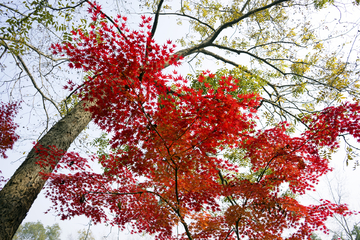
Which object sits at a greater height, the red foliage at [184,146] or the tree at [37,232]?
the tree at [37,232]

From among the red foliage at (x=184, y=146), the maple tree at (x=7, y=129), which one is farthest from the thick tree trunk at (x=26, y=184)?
the maple tree at (x=7, y=129)

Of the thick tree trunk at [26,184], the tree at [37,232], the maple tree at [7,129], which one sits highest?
the tree at [37,232]

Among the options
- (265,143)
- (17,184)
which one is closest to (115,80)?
(17,184)

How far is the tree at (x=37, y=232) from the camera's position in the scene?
49.6m

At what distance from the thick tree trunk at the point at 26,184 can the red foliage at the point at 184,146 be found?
0.46 meters

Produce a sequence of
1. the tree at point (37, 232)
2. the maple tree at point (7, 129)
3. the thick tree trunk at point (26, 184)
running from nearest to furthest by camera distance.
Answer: the thick tree trunk at point (26, 184), the maple tree at point (7, 129), the tree at point (37, 232)

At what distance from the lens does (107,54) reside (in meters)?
3.22

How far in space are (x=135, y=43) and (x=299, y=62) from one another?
627 centimetres

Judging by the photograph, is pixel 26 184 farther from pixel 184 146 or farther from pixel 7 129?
pixel 7 129

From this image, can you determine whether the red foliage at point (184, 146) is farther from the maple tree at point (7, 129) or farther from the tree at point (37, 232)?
the tree at point (37, 232)

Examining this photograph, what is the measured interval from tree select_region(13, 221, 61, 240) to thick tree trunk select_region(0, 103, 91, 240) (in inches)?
2559

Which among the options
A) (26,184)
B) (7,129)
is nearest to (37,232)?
(7,129)

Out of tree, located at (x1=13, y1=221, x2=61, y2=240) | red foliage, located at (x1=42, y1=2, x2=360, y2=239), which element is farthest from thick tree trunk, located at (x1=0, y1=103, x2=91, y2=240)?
tree, located at (x1=13, y1=221, x2=61, y2=240)

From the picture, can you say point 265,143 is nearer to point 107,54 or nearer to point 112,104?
point 112,104
